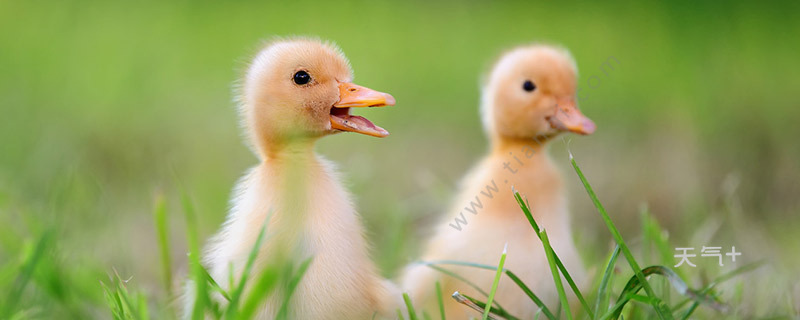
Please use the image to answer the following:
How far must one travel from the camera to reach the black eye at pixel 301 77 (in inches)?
69.4

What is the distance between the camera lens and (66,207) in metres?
2.71

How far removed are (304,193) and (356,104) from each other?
0.21m

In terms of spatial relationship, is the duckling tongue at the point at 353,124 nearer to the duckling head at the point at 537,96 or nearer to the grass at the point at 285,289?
the grass at the point at 285,289

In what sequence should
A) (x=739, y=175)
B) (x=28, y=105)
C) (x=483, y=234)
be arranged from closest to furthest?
1. (x=483, y=234)
2. (x=739, y=175)
3. (x=28, y=105)

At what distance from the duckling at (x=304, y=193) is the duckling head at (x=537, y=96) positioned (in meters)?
0.78

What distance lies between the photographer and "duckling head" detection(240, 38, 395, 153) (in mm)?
1755

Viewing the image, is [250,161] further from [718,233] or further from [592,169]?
[718,233]

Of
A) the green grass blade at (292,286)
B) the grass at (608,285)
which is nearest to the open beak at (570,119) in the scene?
the grass at (608,285)

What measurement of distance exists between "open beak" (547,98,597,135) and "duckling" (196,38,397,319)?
0.79 metres

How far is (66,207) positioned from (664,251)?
6.12ft

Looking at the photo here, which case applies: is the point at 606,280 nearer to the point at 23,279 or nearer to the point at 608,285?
the point at 608,285

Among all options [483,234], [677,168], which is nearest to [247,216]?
[483,234]

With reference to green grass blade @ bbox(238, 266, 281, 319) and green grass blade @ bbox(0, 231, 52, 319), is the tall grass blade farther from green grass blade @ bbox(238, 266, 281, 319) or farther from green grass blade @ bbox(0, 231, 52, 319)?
green grass blade @ bbox(0, 231, 52, 319)

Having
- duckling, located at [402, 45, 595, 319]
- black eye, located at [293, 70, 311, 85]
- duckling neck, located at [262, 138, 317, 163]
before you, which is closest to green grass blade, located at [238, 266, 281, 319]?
duckling neck, located at [262, 138, 317, 163]
